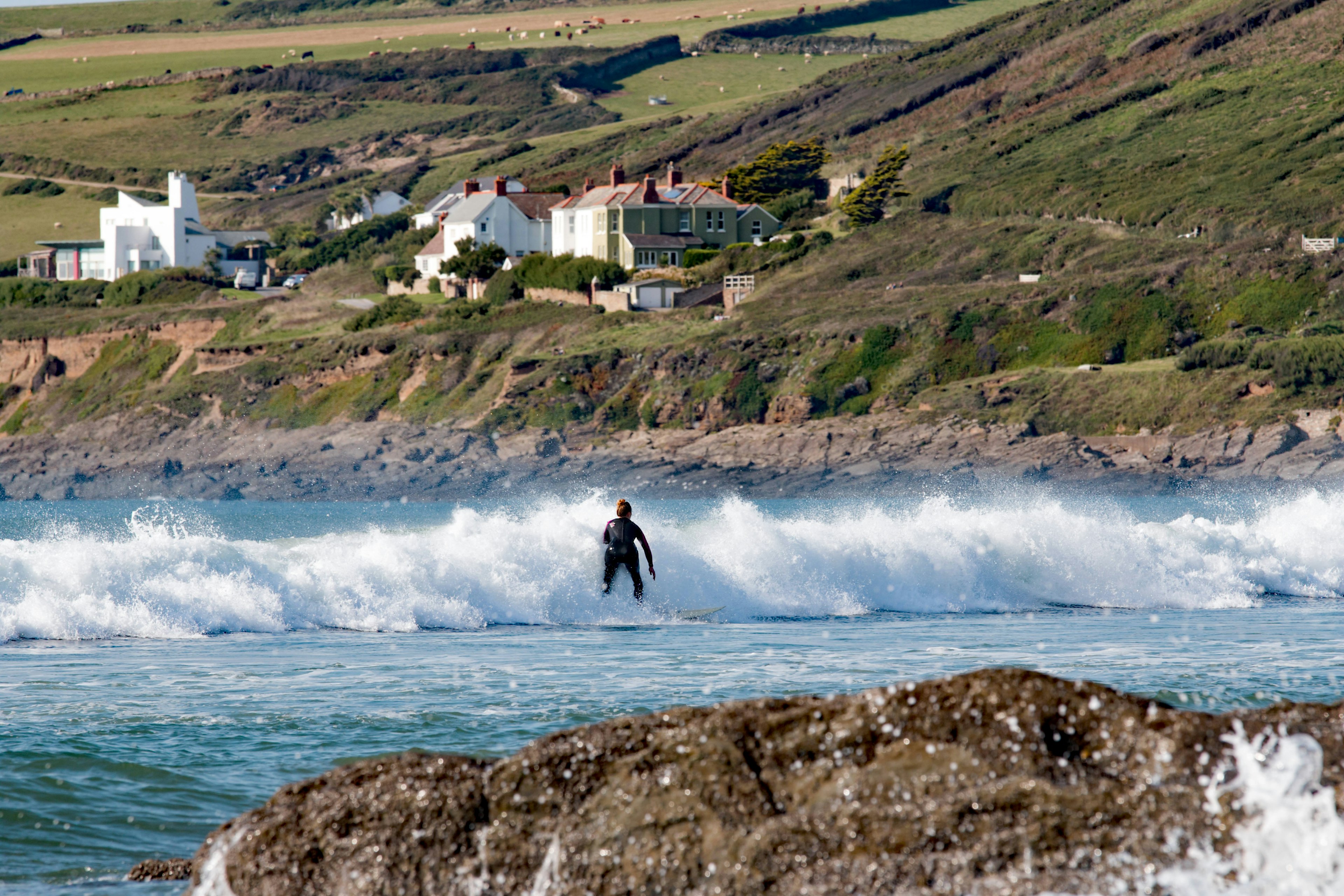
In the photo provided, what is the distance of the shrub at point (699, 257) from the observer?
3450 inches

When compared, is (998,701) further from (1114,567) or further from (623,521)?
(1114,567)

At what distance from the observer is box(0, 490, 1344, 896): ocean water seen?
30.1 feet

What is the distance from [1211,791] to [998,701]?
0.86m

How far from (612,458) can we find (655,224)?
84.0ft

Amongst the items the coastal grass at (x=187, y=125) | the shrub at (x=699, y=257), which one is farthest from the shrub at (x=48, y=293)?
the coastal grass at (x=187, y=125)

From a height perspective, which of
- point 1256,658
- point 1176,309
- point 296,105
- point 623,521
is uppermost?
point 296,105

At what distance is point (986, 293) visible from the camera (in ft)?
245

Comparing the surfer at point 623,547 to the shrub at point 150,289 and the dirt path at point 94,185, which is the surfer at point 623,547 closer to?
the shrub at point 150,289

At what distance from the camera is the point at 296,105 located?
17550 cm

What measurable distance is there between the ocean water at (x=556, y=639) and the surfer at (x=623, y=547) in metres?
0.86

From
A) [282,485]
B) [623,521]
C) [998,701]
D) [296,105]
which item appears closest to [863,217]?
[282,485]

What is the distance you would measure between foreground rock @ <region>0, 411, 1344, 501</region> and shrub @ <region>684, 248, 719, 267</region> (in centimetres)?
1836

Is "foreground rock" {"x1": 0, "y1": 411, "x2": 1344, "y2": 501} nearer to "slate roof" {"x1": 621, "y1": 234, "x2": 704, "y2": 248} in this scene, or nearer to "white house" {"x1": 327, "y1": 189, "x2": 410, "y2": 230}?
"slate roof" {"x1": 621, "y1": 234, "x2": 704, "y2": 248}

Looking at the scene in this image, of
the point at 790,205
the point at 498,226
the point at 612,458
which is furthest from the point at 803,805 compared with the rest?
the point at 498,226
